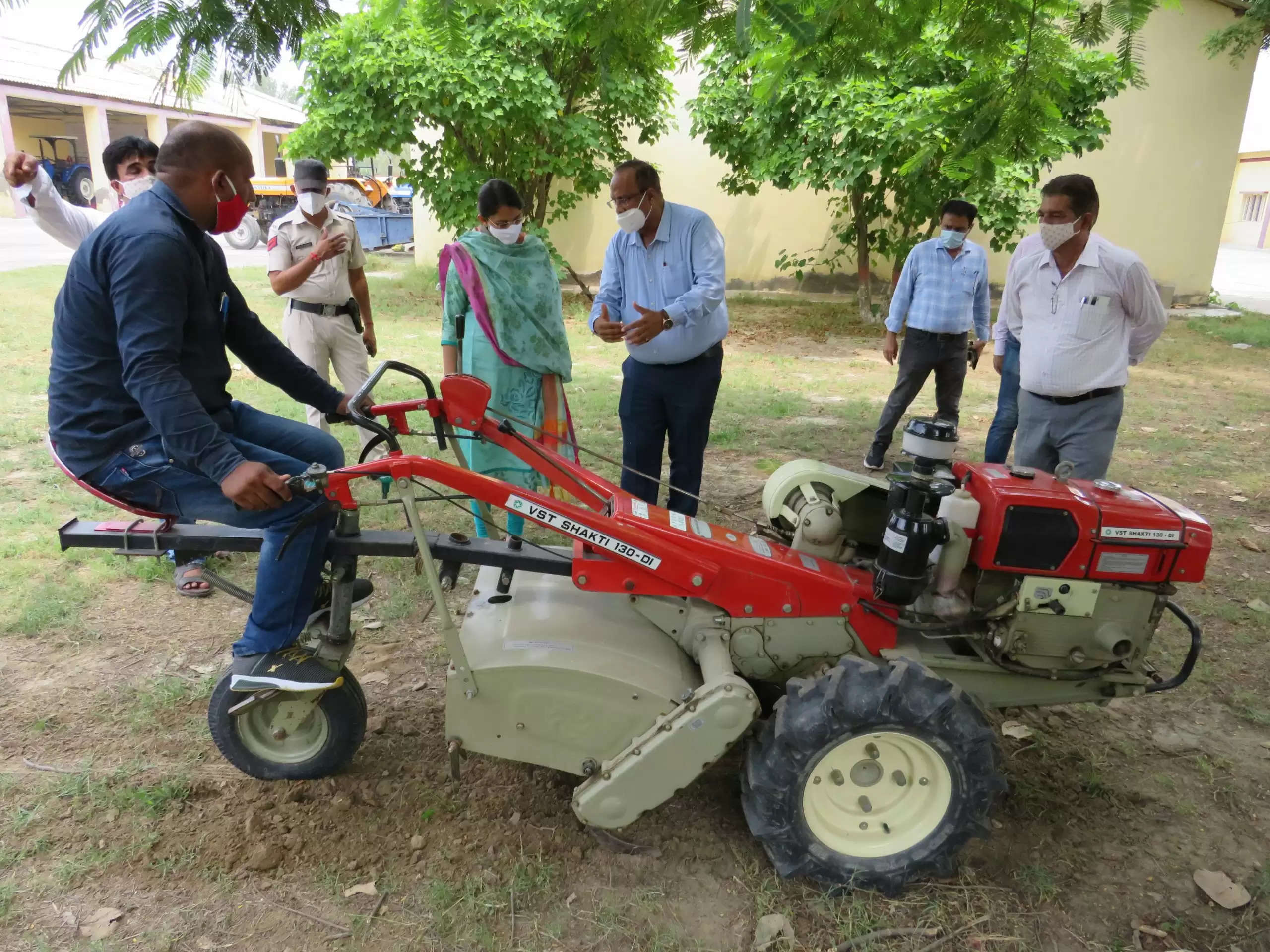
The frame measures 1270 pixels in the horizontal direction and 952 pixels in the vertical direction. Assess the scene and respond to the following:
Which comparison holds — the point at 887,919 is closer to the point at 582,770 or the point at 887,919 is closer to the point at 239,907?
the point at 582,770

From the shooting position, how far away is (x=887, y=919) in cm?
233

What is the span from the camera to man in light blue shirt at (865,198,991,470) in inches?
221

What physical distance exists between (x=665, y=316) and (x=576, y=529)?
131cm

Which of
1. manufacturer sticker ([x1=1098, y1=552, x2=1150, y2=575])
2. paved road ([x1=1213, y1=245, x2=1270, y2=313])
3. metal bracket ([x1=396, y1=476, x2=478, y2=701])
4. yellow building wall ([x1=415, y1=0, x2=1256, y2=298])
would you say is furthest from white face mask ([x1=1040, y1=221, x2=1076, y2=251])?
paved road ([x1=1213, y1=245, x2=1270, y2=313])

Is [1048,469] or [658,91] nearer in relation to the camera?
[1048,469]

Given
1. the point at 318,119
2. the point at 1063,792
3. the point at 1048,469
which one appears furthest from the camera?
the point at 318,119

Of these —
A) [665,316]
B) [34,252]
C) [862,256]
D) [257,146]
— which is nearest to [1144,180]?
[862,256]

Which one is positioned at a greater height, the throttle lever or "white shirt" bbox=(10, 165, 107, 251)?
"white shirt" bbox=(10, 165, 107, 251)

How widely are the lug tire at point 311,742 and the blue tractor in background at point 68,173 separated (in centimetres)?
2094

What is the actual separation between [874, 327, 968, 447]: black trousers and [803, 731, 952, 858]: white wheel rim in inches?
145

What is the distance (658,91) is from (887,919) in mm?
10864

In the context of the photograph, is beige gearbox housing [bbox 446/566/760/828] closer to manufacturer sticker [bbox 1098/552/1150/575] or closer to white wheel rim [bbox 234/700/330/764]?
white wheel rim [bbox 234/700/330/764]

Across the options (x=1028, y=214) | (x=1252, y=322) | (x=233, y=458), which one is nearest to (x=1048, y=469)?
(x=233, y=458)

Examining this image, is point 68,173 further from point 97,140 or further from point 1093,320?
point 1093,320
